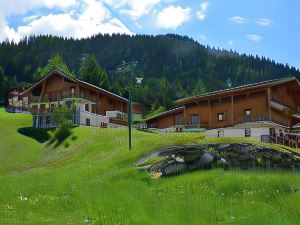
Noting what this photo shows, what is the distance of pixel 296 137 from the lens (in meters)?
44.5

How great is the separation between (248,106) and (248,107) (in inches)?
4.6

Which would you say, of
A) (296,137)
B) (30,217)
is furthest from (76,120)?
(30,217)

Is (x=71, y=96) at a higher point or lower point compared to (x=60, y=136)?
higher

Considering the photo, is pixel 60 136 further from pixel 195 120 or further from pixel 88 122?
pixel 195 120

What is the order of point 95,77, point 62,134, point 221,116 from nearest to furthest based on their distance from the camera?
point 62,134 < point 221,116 < point 95,77

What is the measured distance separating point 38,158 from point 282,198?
1657 inches

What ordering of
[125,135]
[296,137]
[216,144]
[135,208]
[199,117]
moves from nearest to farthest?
1. [135,208]
2. [216,144]
3. [296,137]
4. [125,135]
5. [199,117]

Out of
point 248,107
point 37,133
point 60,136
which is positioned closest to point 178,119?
point 248,107

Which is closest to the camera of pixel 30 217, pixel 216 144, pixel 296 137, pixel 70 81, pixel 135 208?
pixel 135 208

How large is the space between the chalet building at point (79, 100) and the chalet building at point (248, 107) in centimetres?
1251

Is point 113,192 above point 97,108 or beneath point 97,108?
beneath

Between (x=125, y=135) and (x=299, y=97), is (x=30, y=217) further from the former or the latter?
(x=299, y=97)

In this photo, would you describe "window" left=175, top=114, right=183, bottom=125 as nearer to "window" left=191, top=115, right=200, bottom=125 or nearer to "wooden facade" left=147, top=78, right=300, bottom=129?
"wooden facade" left=147, top=78, right=300, bottom=129

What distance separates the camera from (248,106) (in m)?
55.1
